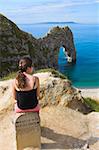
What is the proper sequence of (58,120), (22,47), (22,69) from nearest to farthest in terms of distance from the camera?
(22,69), (58,120), (22,47)

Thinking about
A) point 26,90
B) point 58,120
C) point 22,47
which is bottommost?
point 22,47

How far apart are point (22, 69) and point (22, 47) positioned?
60983 millimetres

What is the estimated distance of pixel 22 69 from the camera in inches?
421

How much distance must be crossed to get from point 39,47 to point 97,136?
6695 centimetres

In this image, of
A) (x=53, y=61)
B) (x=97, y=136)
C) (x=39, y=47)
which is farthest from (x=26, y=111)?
(x=53, y=61)

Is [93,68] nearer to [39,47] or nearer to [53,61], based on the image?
[53,61]

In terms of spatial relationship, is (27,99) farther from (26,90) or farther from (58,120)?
(58,120)

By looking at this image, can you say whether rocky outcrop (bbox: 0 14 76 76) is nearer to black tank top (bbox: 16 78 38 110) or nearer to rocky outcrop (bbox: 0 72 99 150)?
rocky outcrop (bbox: 0 72 99 150)

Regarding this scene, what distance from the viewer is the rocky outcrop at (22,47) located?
67.2 metres

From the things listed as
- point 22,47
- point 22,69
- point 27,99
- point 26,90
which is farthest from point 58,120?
point 22,47

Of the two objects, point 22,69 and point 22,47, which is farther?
point 22,47

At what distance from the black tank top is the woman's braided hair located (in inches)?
8.5

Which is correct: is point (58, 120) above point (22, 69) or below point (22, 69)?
below

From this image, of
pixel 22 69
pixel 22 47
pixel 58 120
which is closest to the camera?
pixel 22 69
